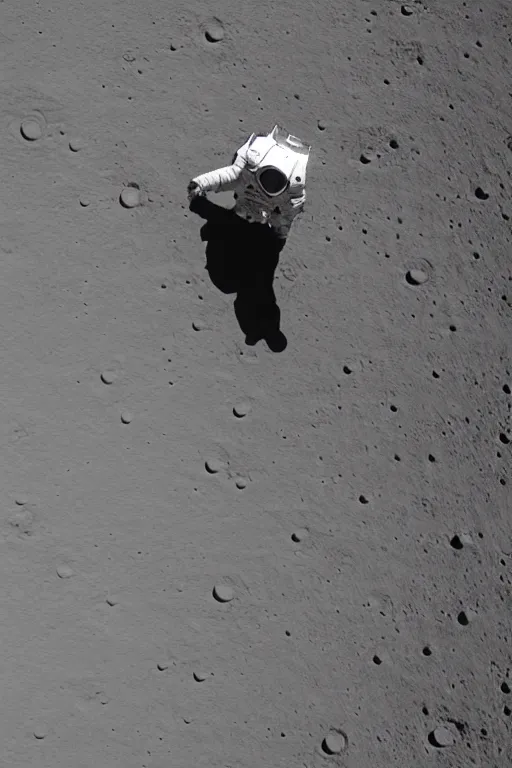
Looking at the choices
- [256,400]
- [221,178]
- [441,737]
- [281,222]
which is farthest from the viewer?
[256,400]

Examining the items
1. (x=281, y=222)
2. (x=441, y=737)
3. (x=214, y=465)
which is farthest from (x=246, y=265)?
(x=441, y=737)

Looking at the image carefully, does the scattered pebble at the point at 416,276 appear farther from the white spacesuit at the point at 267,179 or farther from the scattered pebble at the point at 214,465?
the scattered pebble at the point at 214,465

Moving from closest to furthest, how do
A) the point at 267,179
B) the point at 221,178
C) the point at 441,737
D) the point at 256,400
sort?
the point at 267,179
the point at 221,178
the point at 441,737
the point at 256,400

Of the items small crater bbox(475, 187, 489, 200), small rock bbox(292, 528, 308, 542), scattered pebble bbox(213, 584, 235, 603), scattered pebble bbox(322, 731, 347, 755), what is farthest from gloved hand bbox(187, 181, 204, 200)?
scattered pebble bbox(322, 731, 347, 755)

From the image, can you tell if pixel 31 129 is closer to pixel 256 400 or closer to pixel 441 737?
pixel 256 400

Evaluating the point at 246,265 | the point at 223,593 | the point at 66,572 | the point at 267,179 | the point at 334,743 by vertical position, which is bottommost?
the point at 66,572

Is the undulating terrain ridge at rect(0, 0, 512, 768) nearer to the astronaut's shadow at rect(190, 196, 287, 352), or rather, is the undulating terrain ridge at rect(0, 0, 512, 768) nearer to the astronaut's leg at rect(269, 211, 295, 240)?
the astronaut's shadow at rect(190, 196, 287, 352)
